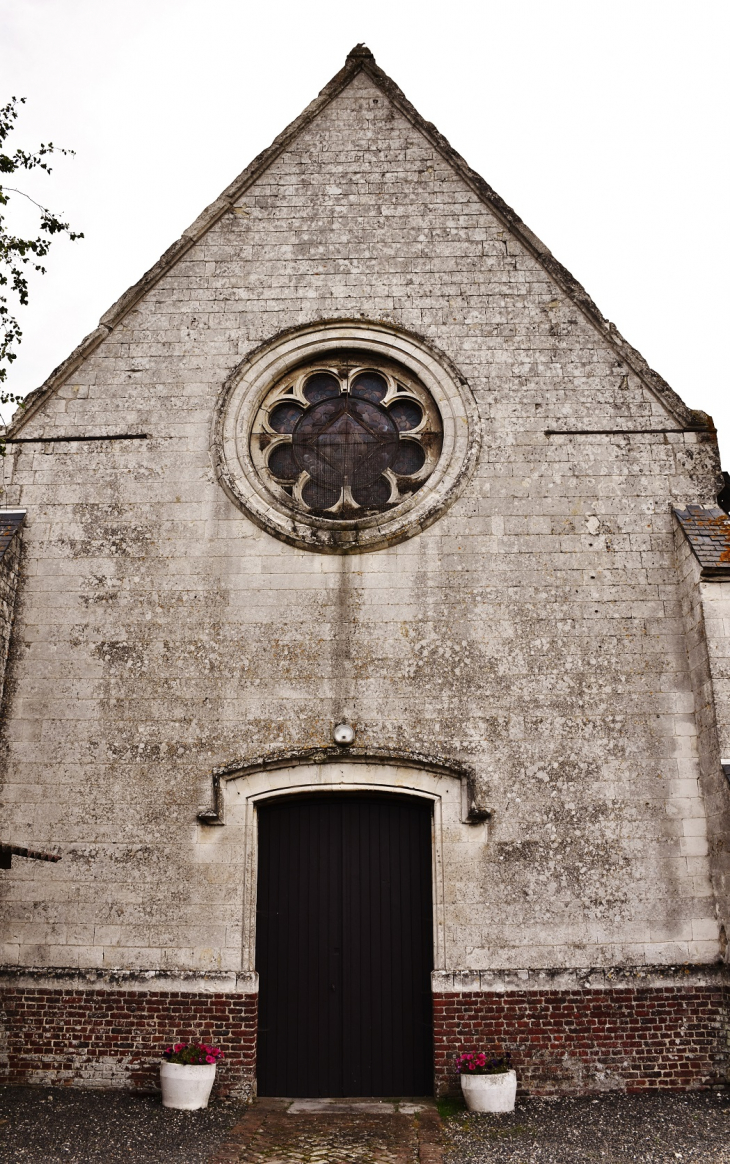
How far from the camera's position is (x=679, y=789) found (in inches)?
289

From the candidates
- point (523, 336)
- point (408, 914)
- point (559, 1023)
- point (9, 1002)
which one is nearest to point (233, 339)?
point (523, 336)

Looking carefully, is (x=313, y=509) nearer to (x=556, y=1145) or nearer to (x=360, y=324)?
(x=360, y=324)

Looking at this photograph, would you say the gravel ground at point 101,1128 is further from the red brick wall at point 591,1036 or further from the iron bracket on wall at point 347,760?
the iron bracket on wall at point 347,760

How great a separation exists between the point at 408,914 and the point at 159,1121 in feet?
7.71

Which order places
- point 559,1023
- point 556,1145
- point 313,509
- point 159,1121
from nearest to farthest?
point 556,1145 < point 159,1121 < point 559,1023 < point 313,509

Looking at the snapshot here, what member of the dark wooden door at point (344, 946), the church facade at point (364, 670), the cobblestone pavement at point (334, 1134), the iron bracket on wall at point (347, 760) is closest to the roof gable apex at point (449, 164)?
the church facade at point (364, 670)

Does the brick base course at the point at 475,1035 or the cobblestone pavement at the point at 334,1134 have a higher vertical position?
the brick base course at the point at 475,1035

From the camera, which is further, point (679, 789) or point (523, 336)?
point (523, 336)

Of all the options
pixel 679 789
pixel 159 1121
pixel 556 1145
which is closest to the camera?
pixel 556 1145

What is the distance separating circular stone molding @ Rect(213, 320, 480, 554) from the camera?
8.02 meters

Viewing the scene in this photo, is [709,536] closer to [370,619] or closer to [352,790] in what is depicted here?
[370,619]

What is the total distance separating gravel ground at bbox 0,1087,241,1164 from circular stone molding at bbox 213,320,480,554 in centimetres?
449

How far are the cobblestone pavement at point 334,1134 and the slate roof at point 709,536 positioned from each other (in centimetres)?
472

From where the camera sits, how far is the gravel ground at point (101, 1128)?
5.44m
